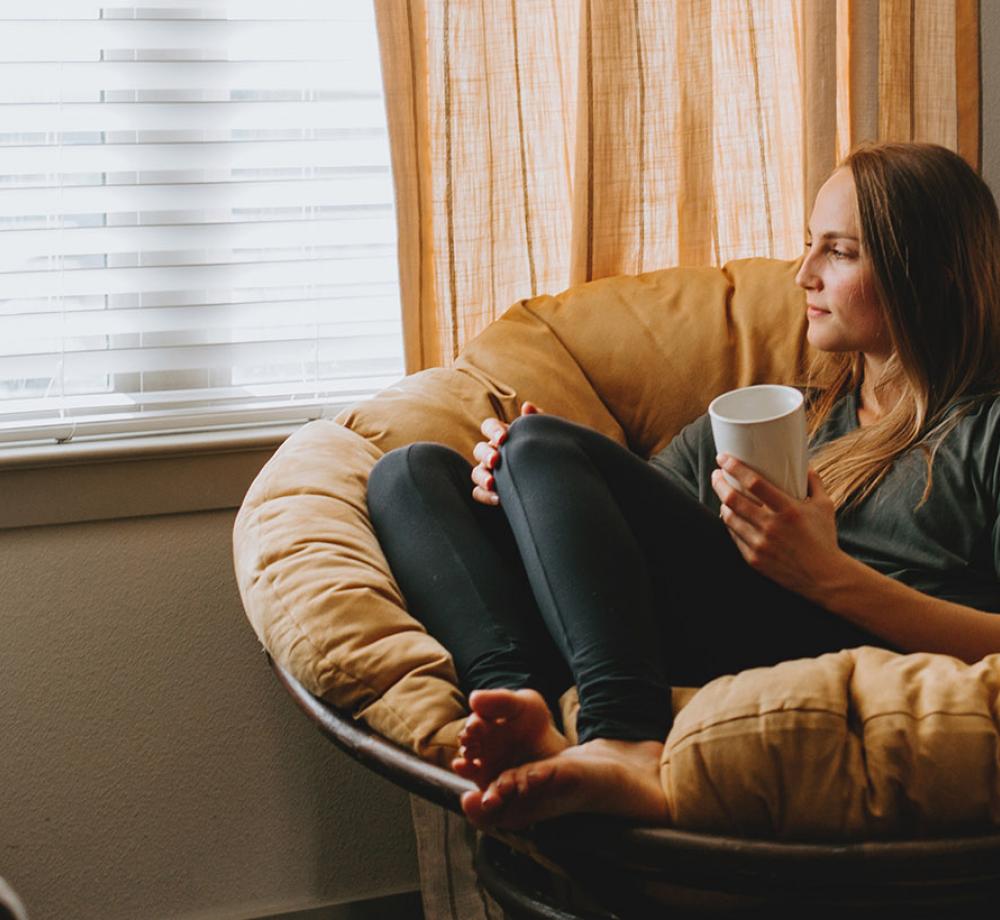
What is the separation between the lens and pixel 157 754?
1825 millimetres

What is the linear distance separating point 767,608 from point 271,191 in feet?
3.41

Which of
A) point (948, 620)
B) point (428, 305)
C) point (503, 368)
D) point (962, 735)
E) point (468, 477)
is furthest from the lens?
point (428, 305)

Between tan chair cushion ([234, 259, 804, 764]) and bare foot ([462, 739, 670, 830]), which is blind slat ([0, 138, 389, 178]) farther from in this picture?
bare foot ([462, 739, 670, 830])

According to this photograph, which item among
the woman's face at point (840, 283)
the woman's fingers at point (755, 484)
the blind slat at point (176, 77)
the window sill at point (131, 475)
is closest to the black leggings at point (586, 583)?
the woman's fingers at point (755, 484)

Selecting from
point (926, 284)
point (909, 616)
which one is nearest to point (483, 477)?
point (909, 616)

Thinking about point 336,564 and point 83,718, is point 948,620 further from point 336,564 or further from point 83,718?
point 83,718

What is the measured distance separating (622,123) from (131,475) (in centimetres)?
90

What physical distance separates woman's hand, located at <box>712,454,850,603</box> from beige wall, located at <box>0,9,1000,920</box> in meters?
0.92

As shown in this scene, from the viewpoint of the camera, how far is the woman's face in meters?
1.45

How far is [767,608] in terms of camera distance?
124 centimetres

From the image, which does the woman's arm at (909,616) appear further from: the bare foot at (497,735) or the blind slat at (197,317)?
the blind slat at (197,317)

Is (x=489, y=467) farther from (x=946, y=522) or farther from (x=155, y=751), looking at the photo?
(x=155, y=751)

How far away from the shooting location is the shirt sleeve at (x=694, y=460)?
154 cm

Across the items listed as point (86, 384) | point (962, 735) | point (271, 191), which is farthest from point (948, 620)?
point (86, 384)
